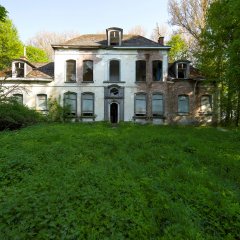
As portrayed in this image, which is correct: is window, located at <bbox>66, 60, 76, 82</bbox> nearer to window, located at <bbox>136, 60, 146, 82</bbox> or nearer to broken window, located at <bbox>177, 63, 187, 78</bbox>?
window, located at <bbox>136, 60, 146, 82</bbox>

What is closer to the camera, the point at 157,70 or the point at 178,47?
the point at 157,70

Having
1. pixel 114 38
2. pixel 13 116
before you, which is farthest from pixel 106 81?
pixel 13 116

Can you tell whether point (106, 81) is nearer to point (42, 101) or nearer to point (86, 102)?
point (86, 102)

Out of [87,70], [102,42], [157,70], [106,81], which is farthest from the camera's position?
[102,42]

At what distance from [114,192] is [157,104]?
1939cm

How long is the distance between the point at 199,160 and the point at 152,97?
52.4 ft

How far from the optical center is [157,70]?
25.8 m

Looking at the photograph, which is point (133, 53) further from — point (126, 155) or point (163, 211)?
point (163, 211)

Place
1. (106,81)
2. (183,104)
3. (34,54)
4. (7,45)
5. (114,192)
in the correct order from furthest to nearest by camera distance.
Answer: (34,54), (7,45), (183,104), (106,81), (114,192)

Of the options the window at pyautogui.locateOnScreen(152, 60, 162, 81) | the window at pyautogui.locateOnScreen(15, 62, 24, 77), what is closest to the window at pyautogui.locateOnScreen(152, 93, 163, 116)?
the window at pyautogui.locateOnScreen(152, 60, 162, 81)

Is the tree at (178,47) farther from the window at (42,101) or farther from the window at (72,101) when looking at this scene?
the window at (42,101)

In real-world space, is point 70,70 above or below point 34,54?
below

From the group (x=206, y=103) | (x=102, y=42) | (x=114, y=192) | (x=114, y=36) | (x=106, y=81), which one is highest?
(x=114, y=36)

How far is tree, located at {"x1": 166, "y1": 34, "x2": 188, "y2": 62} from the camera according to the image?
3173 centimetres
